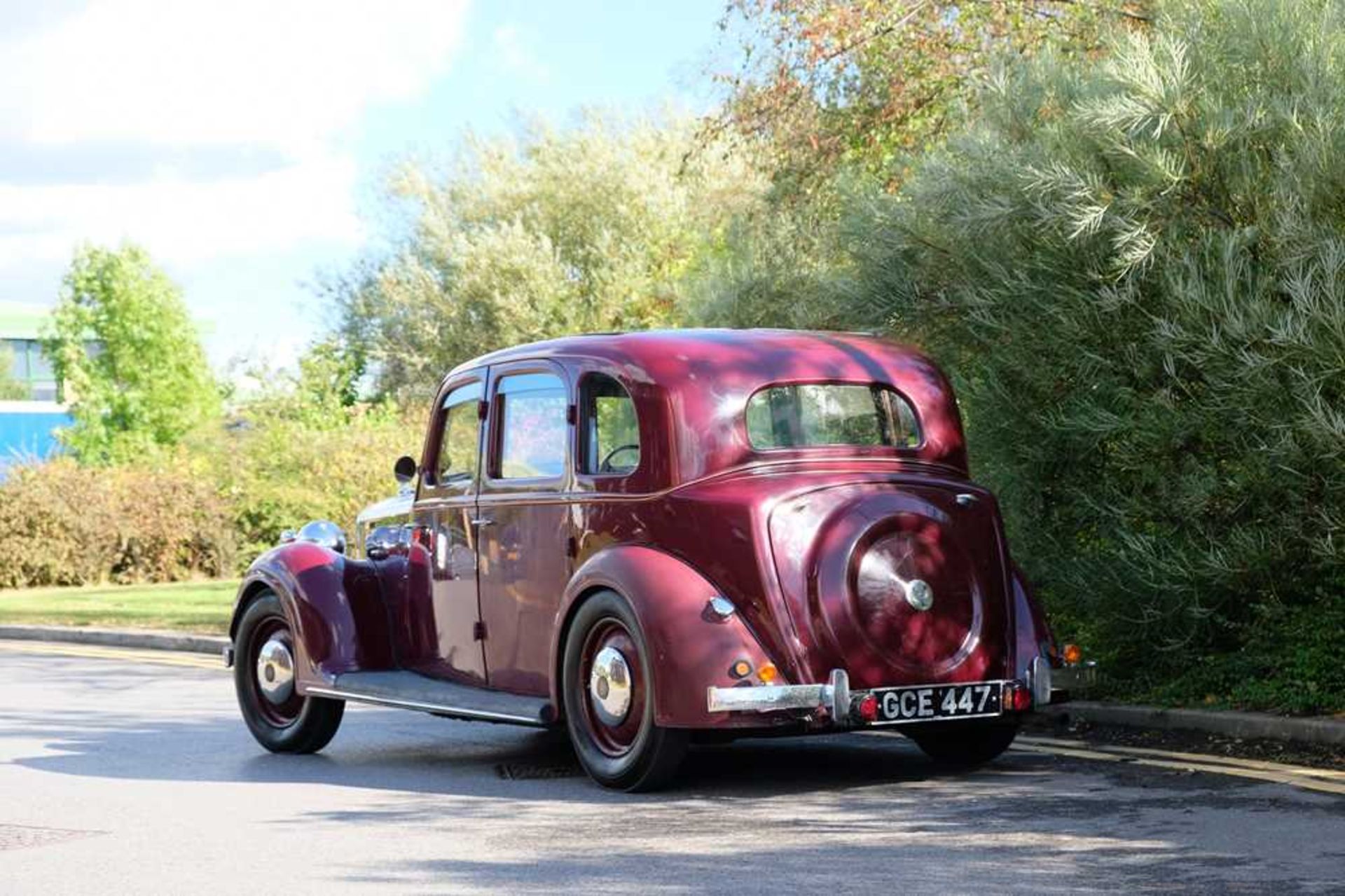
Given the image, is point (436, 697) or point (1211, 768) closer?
point (1211, 768)

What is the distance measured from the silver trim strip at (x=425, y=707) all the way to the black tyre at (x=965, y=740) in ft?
5.96

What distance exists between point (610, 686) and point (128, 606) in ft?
51.4

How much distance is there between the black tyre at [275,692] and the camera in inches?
411

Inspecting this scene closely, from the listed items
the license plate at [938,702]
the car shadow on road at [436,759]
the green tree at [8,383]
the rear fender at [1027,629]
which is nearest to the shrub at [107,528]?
the car shadow on road at [436,759]

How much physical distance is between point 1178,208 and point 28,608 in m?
16.8

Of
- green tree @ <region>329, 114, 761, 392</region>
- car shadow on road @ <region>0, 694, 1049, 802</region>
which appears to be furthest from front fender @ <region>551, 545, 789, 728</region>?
green tree @ <region>329, 114, 761, 392</region>

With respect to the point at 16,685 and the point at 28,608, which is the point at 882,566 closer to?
the point at 16,685

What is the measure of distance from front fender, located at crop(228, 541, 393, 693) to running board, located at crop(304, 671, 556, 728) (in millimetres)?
102

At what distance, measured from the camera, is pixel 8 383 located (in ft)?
339

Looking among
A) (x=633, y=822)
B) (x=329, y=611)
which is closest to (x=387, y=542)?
(x=329, y=611)

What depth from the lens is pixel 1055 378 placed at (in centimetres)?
1108

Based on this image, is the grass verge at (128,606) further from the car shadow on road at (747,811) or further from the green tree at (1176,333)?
the green tree at (1176,333)

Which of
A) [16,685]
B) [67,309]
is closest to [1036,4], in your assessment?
[16,685]

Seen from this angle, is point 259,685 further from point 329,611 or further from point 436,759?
point 436,759
